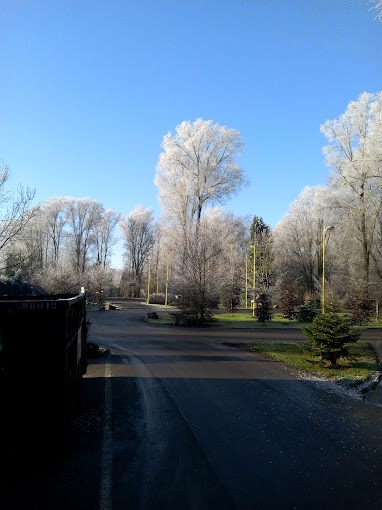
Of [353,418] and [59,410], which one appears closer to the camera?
[59,410]

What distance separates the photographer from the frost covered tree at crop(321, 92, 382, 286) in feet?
108

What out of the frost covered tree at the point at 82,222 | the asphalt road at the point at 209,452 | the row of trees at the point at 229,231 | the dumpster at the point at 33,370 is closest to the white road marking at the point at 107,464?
the asphalt road at the point at 209,452

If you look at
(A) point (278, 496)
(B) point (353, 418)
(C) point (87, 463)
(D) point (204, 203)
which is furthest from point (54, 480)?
(D) point (204, 203)

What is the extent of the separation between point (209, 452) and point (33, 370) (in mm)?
2204

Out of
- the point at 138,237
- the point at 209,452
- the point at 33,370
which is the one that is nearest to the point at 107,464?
the point at 209,452

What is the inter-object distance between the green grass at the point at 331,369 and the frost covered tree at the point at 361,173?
2139cm

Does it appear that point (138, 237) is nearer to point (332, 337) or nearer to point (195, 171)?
point (195, 171)

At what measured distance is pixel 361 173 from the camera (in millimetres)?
33875

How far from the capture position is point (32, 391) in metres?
4.18

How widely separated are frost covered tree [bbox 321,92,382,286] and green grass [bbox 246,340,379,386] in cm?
2139

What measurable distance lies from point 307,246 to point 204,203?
22.9 m

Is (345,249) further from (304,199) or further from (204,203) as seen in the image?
(304,199)

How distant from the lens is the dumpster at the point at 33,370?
412 cm

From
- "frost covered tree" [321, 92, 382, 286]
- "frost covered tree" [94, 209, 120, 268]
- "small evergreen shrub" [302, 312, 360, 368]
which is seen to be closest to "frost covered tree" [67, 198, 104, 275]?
"frost covered tree" [94, 209, 120, 268]
